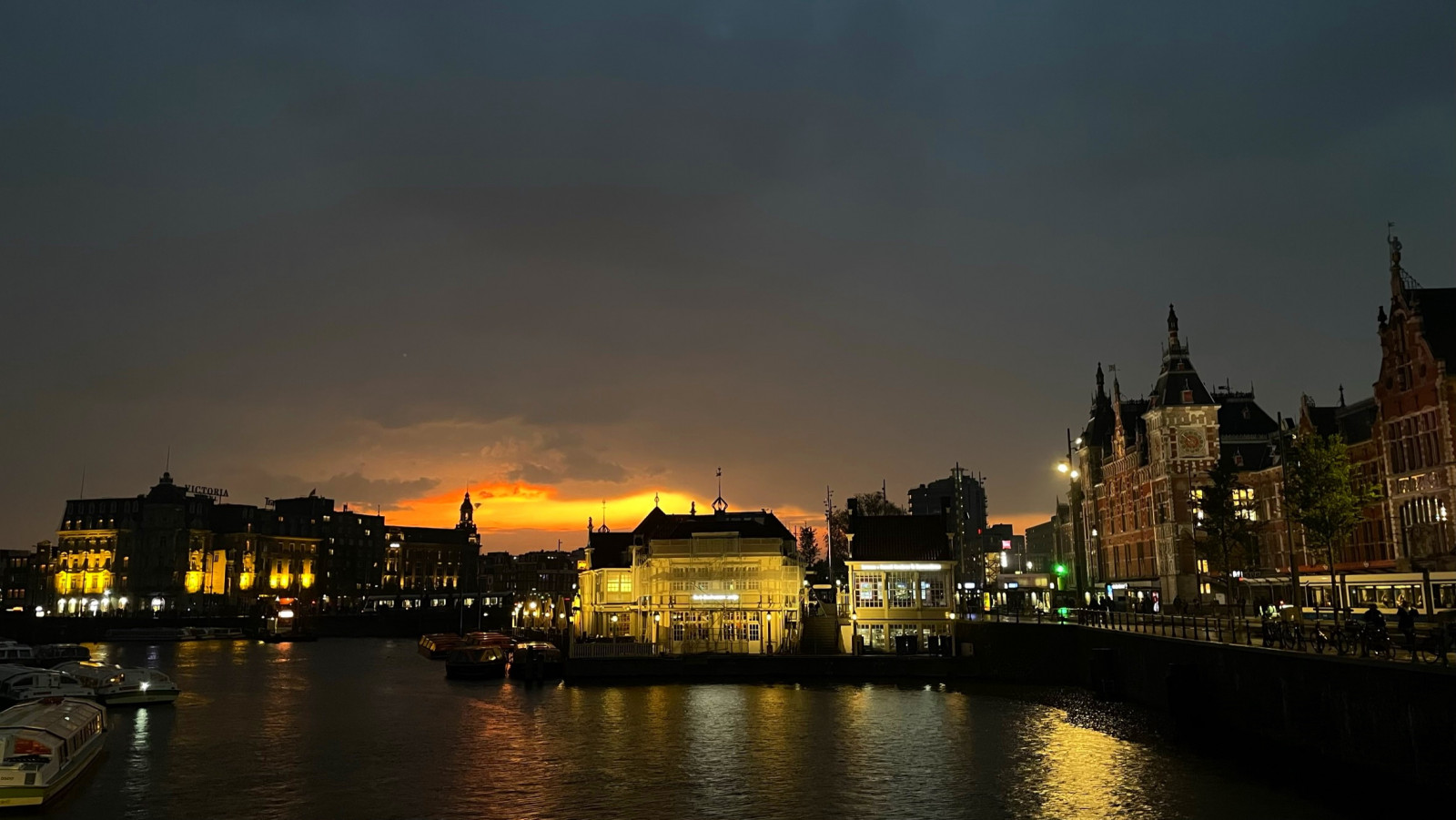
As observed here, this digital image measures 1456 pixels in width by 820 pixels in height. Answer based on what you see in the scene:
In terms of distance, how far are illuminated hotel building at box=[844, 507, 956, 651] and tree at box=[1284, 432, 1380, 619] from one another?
24631 millimetres

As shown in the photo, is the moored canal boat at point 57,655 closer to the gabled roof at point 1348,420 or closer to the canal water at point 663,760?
the canal water at point 663,760

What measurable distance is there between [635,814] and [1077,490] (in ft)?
347

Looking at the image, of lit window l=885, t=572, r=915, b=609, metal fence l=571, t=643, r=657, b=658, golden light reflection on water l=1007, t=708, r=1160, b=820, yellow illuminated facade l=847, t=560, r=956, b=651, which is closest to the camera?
golden light reflection on water l=1007, t=708, r=1160, b=820

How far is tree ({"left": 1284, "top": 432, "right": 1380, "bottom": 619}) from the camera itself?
6575cm

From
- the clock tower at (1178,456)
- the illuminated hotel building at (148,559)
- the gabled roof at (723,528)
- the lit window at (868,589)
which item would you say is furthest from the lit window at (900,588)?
the illuminated hotel building at (148,559)

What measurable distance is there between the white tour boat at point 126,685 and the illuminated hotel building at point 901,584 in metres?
48.5

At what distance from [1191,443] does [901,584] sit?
36.8 meters

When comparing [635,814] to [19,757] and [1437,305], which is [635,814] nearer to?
[19,757]

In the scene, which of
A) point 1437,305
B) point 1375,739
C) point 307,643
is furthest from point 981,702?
point 307,643

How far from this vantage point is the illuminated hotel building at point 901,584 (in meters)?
79.5

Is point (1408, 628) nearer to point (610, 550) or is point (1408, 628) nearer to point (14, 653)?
point (610, 550)

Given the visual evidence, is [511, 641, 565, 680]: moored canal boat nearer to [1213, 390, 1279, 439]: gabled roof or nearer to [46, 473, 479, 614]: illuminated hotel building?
[1213, 390, 1279, 439]: gabled roof

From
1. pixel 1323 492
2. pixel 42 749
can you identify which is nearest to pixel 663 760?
pixel 42 749

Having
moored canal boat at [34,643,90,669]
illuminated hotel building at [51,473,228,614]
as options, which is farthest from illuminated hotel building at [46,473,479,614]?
moored canal boat at [34,643,90,669]
